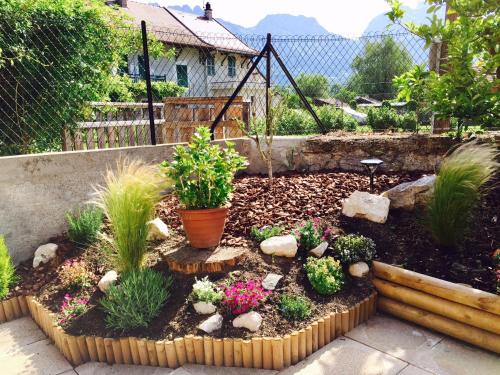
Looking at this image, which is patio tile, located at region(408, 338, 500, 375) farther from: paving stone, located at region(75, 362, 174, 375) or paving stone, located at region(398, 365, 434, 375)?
paving stone, located at region(75, 362, 174, 375)

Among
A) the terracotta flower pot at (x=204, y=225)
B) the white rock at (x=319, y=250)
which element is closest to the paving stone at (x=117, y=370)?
the terracotta flower pot at (x=204, y=225)

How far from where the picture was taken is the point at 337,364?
96.8 inches

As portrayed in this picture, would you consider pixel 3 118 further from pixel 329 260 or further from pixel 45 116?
pixel 329 260

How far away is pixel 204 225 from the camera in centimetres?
316

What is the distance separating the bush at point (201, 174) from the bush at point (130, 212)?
0.20 metres

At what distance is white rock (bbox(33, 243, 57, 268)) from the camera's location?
3535mm

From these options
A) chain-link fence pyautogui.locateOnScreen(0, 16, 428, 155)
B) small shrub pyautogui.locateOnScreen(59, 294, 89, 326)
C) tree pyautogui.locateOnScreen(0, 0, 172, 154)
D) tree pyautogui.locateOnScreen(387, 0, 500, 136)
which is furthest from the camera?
chain-link fence pyautogui.locateOnScreen(0, 16, 428, 155)

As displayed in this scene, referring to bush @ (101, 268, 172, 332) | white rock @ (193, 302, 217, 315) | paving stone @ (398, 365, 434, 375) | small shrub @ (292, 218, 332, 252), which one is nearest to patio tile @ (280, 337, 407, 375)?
paving stone @ (398, 365, 434, 375)

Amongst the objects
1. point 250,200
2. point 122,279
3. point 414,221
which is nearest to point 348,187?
point 414,221

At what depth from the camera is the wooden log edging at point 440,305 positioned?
252 centimetres

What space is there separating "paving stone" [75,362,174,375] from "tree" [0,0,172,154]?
2.66 metres

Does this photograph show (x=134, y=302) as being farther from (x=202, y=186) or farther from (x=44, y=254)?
(x=44, y=254)

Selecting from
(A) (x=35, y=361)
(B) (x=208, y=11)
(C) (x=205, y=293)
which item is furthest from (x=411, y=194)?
(B) (x=208, y=11)

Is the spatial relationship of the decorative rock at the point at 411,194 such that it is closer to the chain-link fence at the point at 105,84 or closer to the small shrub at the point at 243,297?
the chain-link fence at the point at 105,84
